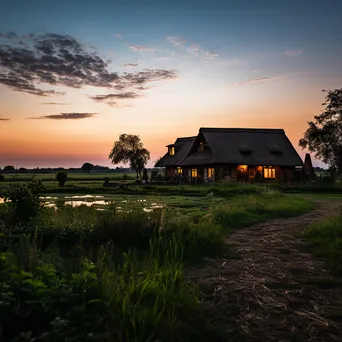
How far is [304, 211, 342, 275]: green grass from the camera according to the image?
24.4ft

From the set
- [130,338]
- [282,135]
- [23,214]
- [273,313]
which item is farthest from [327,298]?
[282,135]

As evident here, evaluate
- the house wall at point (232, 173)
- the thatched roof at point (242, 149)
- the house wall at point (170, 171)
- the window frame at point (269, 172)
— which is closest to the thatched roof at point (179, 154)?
the thatched roof at point (242, 149)

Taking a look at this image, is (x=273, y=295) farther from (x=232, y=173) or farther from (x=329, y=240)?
(x=232, y=173)

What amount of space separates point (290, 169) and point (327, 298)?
4625cm

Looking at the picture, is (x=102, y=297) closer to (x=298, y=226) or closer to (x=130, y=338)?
(x=130, y=338)

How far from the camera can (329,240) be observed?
9.19 meters

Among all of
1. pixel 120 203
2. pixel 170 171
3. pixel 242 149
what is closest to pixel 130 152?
pixel 170 171

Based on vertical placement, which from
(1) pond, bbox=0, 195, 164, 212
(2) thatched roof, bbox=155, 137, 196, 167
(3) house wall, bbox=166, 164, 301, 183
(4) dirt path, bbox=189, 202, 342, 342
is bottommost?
(4) dirt path, bbox=189, 202, 342, 342

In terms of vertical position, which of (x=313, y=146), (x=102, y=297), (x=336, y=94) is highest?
(x=336, y=94)

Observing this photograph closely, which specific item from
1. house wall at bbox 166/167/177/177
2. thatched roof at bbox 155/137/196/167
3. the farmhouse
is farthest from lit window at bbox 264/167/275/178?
house wall at bbox 166/167/177/177

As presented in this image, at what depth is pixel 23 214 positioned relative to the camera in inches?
421

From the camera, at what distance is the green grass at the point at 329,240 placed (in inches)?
293

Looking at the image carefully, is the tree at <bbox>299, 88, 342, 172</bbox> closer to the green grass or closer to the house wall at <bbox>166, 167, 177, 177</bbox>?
the house wall at <bbox>166, 167, 177, 177</bbox>

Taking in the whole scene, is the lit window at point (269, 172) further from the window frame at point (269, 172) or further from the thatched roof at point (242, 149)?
the thatched roof at point (242, 149)
